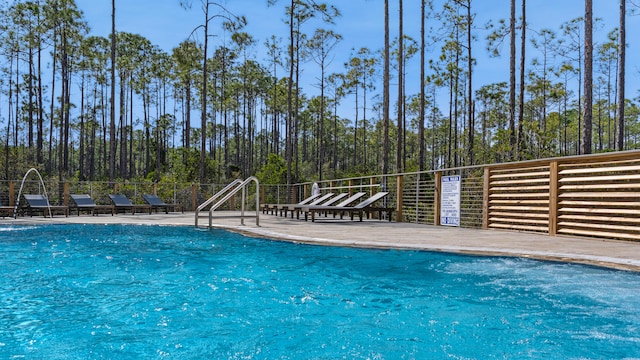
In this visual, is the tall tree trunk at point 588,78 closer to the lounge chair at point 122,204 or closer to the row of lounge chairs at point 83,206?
the row of lounge chairs at point 83,206

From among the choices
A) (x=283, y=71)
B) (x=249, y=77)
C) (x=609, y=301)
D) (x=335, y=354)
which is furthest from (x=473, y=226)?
(x=249, y=77)

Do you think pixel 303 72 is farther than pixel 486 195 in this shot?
Yes

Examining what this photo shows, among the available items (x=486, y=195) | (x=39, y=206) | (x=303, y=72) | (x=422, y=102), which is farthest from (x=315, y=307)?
(x=303, y=72)

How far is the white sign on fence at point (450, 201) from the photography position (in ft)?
31.2

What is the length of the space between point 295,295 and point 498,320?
5.91ft

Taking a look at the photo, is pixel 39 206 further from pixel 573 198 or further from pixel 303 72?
pixel 303 72

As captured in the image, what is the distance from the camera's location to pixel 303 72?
23.0 meters

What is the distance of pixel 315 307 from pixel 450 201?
668 cm

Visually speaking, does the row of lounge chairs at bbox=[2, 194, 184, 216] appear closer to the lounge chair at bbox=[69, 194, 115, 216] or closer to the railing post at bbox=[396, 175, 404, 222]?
the lounge chair at bbox=[69, 194, 115, 216]

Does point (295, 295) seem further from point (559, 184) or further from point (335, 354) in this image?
point (559, 184)

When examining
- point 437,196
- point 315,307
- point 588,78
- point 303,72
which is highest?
point 303,72

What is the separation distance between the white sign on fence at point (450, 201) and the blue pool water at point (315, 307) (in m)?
4.34

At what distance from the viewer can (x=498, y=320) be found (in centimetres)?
329

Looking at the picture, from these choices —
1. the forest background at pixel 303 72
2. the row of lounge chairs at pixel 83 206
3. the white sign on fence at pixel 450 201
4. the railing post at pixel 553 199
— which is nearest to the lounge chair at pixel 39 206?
the row of lounge chairs at pixel 83 206
